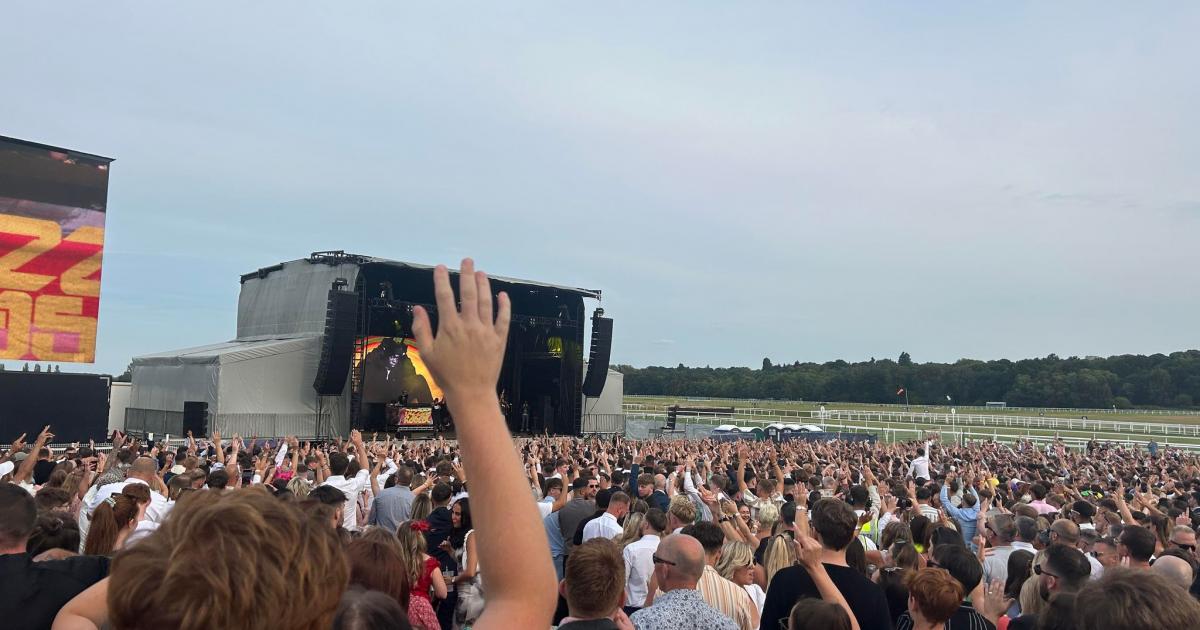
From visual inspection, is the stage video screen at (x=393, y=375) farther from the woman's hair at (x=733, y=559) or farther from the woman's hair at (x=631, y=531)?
the woman's hair at (x=733, y=559)

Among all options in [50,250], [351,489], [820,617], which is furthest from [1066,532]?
[50,250]

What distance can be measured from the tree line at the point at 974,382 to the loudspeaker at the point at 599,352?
143 feet

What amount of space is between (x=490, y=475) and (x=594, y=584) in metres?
1.90

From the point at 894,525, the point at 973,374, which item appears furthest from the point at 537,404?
the point at 973,374

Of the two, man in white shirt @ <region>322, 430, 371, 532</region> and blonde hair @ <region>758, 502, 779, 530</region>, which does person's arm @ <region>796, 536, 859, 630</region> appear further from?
man in white shirt @ <region>322, 430, 371, 532</region>

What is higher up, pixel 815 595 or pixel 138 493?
pixel 138 493

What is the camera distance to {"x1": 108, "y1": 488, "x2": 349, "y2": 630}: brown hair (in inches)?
45.1

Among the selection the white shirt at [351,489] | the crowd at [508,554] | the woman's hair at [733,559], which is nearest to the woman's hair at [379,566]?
the crowd at [508,554]

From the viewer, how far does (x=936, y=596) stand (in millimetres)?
3494

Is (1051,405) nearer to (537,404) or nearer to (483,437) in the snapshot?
(537,404)

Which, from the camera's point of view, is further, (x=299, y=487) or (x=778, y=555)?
(x=299, y=487)

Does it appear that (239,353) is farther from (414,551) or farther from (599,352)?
(414,551)

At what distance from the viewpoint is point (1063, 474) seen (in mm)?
15641

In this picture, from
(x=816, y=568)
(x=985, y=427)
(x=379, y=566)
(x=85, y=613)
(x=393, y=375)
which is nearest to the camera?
(x=85, y=613)
